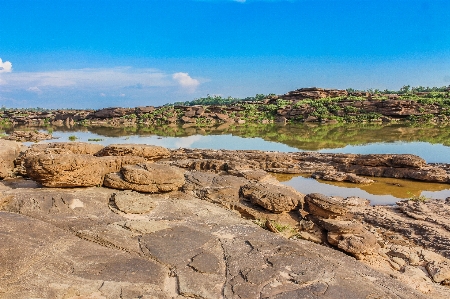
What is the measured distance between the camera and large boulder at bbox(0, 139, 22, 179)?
895cm

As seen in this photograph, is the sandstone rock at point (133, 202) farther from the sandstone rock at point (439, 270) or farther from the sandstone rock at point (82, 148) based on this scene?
the sandstone rock at point (439, 270)

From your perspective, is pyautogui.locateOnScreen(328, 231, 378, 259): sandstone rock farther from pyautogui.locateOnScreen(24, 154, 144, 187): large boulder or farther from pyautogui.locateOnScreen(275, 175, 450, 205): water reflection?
pyautogui.locateOnScreen(275, 175, 450, 205): water reflection

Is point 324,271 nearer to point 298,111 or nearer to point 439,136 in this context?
point 439,136

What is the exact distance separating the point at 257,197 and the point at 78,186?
4.22 metres

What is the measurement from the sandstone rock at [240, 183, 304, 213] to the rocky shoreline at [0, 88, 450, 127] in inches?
1639

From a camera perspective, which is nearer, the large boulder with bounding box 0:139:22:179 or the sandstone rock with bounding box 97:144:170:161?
the large boulder with bounding box 0:139:22:179

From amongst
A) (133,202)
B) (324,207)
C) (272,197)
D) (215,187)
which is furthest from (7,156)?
(324,207)

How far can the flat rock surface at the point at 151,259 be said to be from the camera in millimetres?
4406

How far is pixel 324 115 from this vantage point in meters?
50.2

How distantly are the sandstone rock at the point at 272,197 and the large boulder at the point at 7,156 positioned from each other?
618cm

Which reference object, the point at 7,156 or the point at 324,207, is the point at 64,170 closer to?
the point at 7,156

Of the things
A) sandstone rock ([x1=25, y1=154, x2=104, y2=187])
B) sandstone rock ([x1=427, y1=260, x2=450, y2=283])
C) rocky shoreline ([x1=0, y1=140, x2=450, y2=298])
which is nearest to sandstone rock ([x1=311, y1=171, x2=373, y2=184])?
rocky shoreline ([x1=0, y1=140, x2=450, y2=298])

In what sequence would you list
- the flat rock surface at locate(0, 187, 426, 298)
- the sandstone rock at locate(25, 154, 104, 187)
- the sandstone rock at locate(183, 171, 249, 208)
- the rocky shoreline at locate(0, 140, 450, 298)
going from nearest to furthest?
the flat rock surface at locate(0, 187, 426, 298) → the rocky shoreline at locate(0, 140, 450, 298) → the sandstone rock at locate(25, 154, 104, 187) → the sandstone rock at locate(183, 171, 249, 208)

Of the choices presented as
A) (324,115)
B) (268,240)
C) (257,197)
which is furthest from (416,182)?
(324,115)
